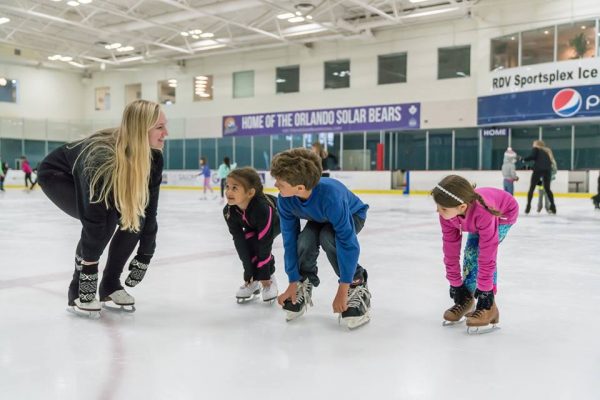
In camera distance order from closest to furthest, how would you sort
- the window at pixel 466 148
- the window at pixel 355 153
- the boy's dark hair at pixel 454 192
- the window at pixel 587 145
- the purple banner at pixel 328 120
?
the boy's dark hair at pixel 454 192, the window at pixel 587 145, the window at pixel 466 148, the purple banner at pixel 328 120, the window at pixel 355 153

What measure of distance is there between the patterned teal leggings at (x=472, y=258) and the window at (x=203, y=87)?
22691mm

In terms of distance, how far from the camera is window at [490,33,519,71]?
56.0ft

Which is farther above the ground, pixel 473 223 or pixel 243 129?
pixel 243 129

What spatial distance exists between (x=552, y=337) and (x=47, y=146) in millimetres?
26306

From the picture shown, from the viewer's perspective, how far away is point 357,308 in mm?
2379

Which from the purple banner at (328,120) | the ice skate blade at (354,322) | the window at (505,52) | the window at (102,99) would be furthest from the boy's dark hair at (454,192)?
the window at (102,99)

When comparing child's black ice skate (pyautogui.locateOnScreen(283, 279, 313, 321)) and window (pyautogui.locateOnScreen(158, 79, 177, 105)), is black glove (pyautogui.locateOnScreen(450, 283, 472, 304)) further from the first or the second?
window (pyautogui.locateOnScreen(158, 79, 177, 105))

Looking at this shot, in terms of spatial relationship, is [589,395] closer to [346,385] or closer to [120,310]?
[346,385]

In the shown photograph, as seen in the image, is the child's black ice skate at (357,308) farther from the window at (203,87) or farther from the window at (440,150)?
the window at (203,87)

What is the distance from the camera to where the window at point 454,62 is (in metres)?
18.5

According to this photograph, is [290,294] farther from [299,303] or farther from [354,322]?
[354,322]

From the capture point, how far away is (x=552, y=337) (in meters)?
2.24

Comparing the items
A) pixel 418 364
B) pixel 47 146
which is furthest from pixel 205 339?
pixel 47 146

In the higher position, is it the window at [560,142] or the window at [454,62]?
the window at [454,62]
